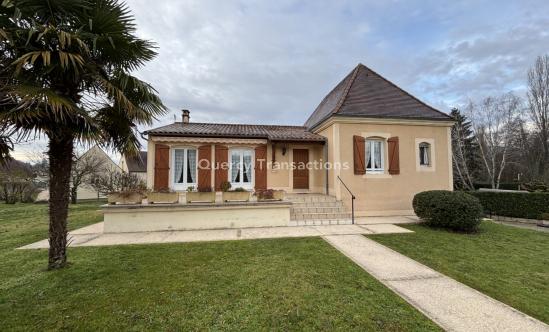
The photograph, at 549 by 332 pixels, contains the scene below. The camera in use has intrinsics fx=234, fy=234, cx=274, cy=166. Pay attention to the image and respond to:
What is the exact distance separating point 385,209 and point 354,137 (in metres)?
4.21

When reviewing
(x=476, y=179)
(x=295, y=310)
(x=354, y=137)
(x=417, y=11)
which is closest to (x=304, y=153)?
(x=354, y=137)

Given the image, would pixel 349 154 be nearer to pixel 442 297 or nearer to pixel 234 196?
pixel 234 196

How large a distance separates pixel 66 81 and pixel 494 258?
11.3 m

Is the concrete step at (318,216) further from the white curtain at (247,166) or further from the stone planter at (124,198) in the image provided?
the stone planter at (124,198)

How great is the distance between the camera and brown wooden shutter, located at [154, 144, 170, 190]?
12.3 metres

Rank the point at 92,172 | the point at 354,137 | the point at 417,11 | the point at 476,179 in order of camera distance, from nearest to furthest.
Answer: the point at 417,11 → the point at 354,137 → the point at 92,172 → the point at 476,179

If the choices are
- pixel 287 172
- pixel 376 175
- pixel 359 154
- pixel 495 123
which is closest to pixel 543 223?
pixel 376 175

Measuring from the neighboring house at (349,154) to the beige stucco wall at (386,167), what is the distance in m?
0.05

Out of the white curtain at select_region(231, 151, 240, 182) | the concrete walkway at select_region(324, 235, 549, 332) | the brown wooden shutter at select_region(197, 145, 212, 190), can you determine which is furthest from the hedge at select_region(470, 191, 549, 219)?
the brown wooden shutter at select_region(197, 145, 212, 190)

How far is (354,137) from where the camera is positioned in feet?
41.1

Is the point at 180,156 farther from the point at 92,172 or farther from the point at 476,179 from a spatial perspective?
the point at 476,179

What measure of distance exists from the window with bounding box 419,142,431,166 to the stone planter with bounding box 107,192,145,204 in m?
14.5

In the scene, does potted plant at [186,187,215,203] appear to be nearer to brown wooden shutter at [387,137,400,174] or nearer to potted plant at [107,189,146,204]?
potted plant at [107,189,146,204]

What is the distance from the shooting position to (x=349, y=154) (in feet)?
41.0
